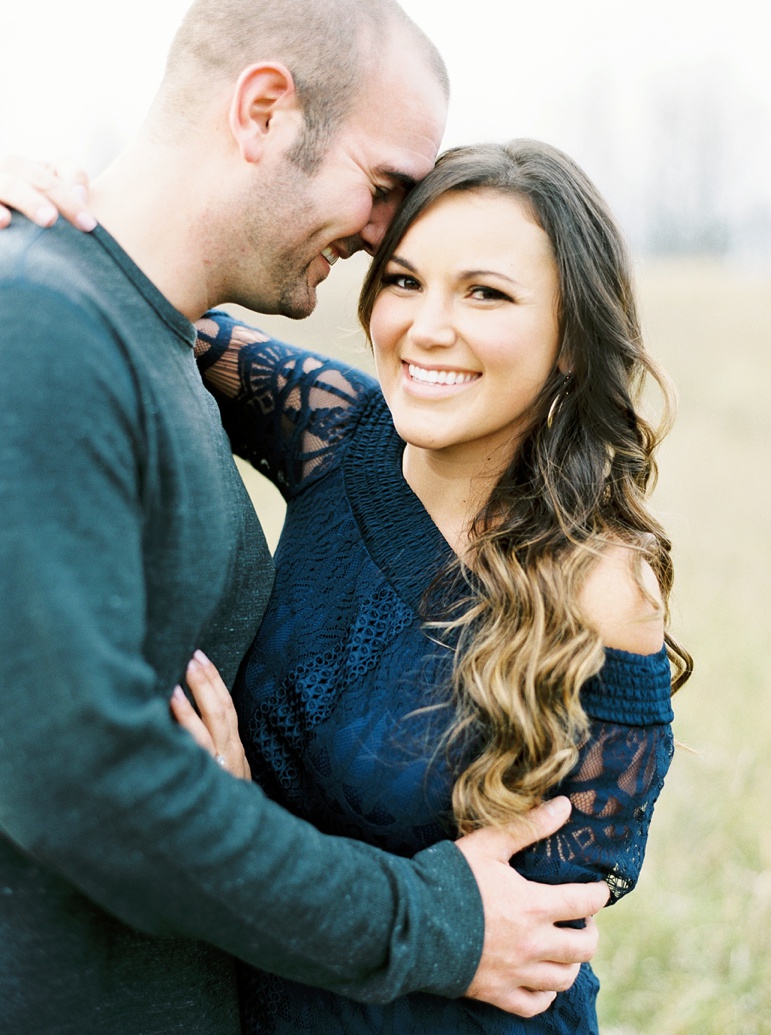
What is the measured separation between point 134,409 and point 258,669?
735mm

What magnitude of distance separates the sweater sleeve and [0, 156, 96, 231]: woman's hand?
232mm

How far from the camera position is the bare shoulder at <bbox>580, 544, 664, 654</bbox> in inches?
72.5

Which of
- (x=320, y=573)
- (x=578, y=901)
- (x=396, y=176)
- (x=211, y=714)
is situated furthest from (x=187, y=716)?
(x=396, y=176)

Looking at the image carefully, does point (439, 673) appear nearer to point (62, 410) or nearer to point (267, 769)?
point (267, 769)

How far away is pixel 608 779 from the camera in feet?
5.94

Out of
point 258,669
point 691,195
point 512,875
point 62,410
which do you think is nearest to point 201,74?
point 62,410

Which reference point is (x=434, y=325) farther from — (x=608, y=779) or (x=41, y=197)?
(x=608, y=779)

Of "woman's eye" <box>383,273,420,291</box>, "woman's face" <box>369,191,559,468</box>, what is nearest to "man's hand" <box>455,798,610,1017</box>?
"woman's face" <box>369,191,559,468</box>

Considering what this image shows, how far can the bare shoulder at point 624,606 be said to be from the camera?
184cm

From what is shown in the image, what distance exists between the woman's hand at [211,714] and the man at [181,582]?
2.6 inches

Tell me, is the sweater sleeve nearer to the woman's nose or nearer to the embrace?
the embrace

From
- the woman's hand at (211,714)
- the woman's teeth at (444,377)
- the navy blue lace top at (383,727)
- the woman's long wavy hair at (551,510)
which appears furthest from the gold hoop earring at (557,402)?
the woman's hand at (211,714)

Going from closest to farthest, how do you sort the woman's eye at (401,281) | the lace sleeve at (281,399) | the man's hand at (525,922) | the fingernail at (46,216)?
the fingernail at (46,216), the man's hand at (525,922), the woman's eye at (401,281), the lace sleeve at (281,399)

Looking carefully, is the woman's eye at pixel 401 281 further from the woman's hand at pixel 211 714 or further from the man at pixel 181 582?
the woman's hand at pixel 211 714
